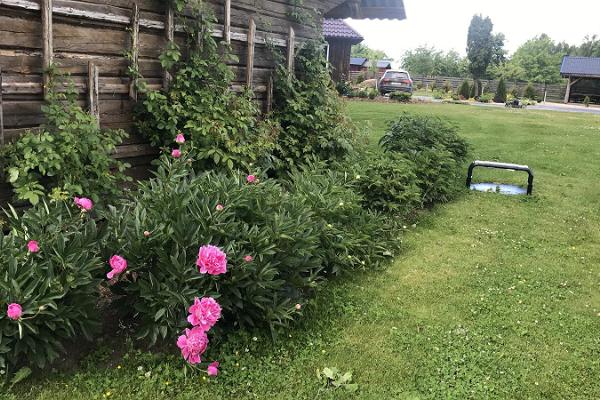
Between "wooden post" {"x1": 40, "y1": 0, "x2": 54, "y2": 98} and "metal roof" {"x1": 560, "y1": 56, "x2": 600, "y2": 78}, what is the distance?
→ 4116 centimetres

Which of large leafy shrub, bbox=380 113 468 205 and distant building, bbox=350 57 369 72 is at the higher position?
distant building, bbox=350 57 369 72

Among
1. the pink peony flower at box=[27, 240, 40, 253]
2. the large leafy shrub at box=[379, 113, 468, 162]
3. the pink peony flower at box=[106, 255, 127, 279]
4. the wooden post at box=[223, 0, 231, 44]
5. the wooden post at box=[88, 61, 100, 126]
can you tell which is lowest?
the pink peony flower at box=[106, 255, 127, 279]

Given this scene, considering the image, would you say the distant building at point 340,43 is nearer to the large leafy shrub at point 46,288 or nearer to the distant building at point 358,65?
the large leafy shrub at point 46,288

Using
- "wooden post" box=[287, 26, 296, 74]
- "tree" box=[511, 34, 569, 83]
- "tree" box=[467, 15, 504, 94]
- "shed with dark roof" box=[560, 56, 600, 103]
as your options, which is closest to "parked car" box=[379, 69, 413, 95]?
"shed with dark roof" box=[560, 56, 600, 103]

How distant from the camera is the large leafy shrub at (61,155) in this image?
3836 mm

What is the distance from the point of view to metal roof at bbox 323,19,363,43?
2041 cm

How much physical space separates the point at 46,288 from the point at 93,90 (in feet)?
7.81

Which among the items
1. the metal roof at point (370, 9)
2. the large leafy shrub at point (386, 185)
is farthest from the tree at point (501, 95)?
the large leafy shrub at point (386, 185)

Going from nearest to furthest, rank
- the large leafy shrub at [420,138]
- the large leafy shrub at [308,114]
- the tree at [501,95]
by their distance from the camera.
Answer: the large leafy shrub at [308,114], the large leafy shrub at [420,138], the tree at [501,95]

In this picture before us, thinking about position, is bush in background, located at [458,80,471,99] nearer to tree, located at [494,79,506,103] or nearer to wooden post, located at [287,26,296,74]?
tree, located at [494,79,506,103]

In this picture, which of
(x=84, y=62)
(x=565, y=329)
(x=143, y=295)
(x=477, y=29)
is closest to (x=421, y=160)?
(x=565, y=329)

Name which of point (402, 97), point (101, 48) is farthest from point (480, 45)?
point (101, 48)

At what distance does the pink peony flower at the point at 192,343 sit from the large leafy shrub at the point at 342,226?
152 cm

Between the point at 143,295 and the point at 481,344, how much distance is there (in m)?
2.16
